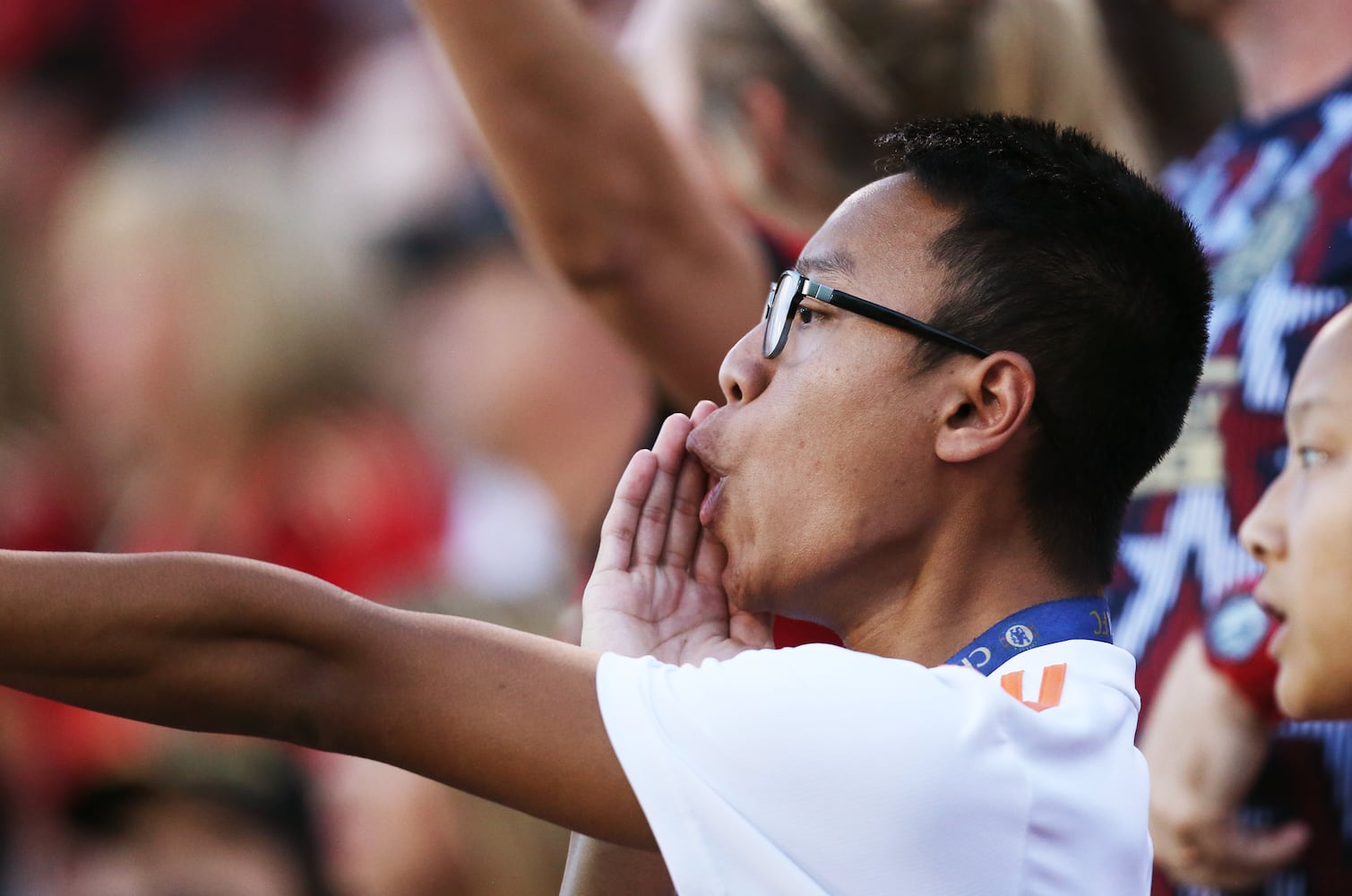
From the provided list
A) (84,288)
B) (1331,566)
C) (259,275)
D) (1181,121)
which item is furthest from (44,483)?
(1331,566)

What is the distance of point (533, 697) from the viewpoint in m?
1.38

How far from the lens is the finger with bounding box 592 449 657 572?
1.94 metres

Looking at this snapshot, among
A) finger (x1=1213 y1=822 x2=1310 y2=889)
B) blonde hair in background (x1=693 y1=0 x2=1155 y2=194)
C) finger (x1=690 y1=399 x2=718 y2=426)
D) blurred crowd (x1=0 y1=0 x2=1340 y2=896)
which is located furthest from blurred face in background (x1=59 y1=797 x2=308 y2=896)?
finger (x1=690 y1=399 x2=718 y2=426)

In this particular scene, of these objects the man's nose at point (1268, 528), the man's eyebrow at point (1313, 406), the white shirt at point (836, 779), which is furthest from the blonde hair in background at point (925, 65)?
the white shirt at point (836, 779)

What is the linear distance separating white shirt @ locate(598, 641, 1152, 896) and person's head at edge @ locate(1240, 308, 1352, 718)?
1265mm

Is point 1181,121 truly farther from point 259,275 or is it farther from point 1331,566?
point 259,275

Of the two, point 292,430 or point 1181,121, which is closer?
point 1181,121

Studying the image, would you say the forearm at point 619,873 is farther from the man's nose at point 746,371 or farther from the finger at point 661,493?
the man's nose at point 746,371

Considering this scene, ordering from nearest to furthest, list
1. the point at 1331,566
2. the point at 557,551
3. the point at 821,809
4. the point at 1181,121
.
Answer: the point at 821,809 < the point at 1331,566 < the point at 1181,121 < the point at 557,551

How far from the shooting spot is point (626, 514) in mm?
1971

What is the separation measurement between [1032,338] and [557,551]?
8.49ft

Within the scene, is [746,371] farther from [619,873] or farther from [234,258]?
[234,258]

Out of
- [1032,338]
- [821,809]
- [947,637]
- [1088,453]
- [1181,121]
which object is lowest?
[821,809]

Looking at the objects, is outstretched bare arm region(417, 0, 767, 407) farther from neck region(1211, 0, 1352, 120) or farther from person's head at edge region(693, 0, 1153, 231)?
neck region(1211, 0, 1352, 120)
